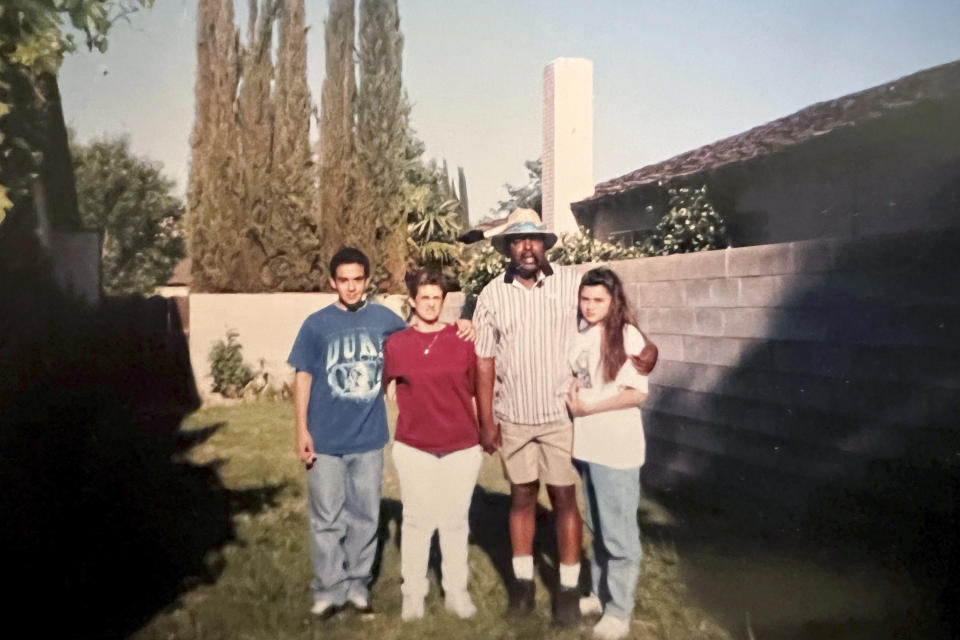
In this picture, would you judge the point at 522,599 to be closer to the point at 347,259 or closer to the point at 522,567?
the point at 522,567

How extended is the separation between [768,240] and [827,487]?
5266 mm

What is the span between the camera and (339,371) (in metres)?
3.24

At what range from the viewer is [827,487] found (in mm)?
3543

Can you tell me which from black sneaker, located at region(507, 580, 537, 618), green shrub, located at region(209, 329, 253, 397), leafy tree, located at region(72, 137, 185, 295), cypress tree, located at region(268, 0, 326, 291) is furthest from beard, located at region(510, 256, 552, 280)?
leafy tree, located at region(72, 137, 185, 295)

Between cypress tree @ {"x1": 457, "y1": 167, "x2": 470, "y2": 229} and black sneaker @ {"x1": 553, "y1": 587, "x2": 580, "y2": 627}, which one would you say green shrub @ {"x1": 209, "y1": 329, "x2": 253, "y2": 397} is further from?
black sneaker @ {"x1": 553, "y1": 587, "x2": 580, "y2": 627}

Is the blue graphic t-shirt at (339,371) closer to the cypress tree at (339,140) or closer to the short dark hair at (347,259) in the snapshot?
the short dark hair at (347,259)

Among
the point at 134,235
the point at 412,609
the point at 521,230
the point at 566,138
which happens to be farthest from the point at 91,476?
the point at 134,235

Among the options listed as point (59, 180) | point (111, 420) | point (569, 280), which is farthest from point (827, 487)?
point (59, 180)

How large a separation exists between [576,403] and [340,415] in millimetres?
1015

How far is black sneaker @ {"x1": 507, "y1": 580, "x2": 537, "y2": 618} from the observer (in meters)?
3.36

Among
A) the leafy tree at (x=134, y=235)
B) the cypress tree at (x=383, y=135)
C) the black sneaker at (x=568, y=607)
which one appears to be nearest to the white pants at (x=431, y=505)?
the black sneaker at (x=568, y=607)

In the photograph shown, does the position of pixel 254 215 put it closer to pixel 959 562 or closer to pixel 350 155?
pixel 350 155

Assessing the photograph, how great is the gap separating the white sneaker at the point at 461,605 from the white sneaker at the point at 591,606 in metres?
0.49

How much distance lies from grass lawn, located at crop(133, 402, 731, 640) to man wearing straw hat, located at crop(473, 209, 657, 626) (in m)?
0.28
